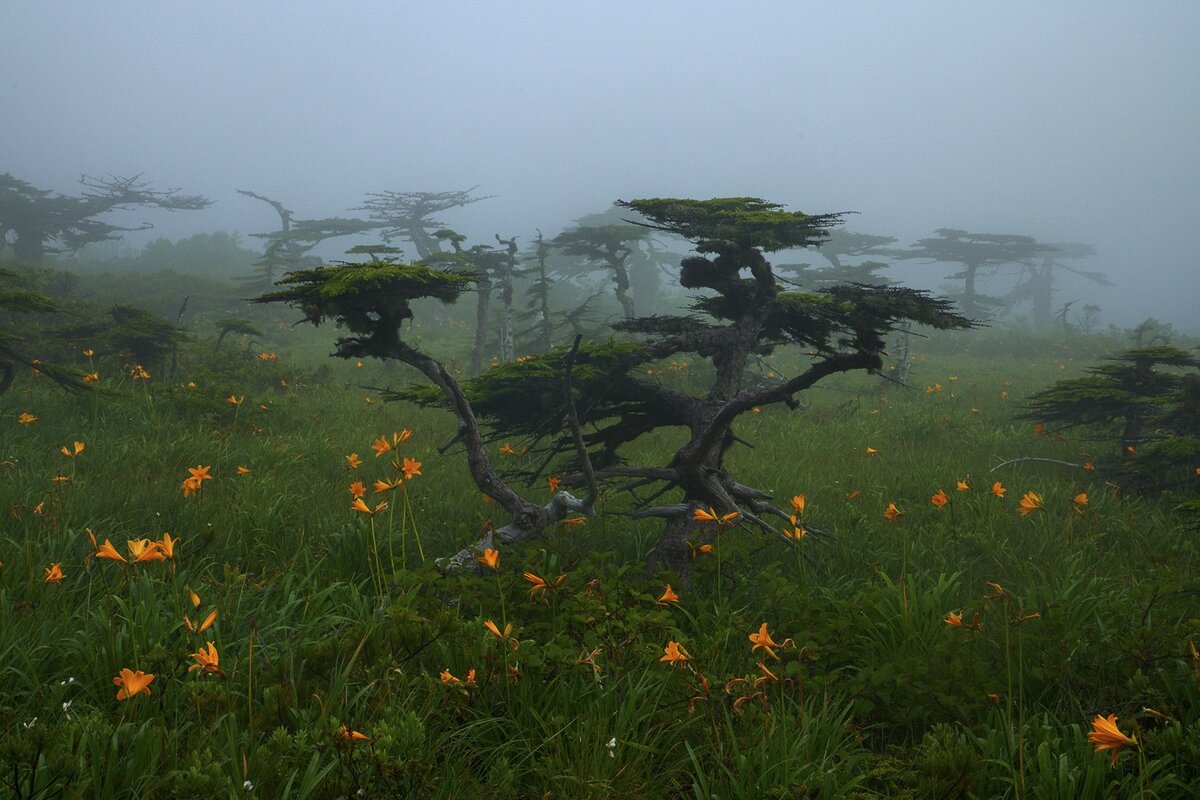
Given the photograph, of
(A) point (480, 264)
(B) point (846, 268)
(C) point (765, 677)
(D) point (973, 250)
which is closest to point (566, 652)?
(C) point (765, 677)

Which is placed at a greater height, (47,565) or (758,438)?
(47,565)

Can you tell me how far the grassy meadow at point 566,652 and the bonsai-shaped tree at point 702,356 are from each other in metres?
0.41

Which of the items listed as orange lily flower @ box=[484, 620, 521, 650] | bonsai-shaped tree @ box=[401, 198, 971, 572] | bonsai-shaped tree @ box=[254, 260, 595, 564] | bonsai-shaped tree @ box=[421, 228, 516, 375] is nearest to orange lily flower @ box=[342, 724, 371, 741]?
orange lily flower @ box=[484, 620, 521, 650]

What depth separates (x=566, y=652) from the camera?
2.43m

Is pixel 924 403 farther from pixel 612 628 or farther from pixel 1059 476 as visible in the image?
pixel 612 628

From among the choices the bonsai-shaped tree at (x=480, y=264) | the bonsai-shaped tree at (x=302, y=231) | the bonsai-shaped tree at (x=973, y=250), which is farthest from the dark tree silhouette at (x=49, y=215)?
the bonsai-shaped tree at (x=973, y=250)

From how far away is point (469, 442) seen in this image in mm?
3828

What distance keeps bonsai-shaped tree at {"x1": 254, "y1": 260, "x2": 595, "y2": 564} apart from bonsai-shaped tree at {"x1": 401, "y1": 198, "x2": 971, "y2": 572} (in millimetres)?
509

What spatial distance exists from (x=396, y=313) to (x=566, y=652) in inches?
80.7

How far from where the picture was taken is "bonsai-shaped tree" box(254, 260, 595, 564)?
3.34 m

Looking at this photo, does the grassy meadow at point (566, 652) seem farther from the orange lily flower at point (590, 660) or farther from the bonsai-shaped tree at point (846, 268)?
the bonsai-shaped tree at point (846, 268)

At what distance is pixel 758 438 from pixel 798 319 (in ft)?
13.1

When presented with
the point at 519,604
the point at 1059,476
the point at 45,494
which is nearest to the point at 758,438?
the point at 1059,476

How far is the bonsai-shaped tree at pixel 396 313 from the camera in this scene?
3.34 metres
